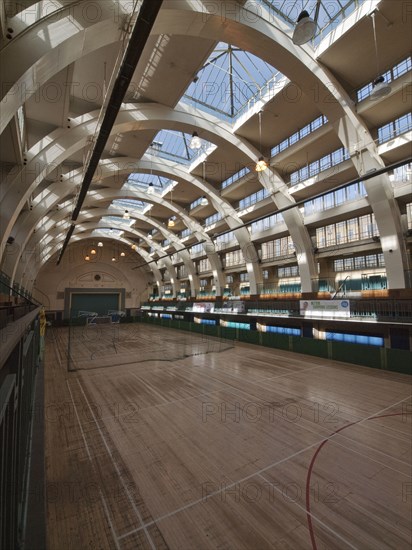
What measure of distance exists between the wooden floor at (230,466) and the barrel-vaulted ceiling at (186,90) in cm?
770

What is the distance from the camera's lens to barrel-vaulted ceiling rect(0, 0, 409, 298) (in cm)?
684

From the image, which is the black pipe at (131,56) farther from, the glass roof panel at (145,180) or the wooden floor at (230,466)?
the glass roof panel at (145,180)

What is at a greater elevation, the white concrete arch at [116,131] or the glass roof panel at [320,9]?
the glass roof panel at [320,9]

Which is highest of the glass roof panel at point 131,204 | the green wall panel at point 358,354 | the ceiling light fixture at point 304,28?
the glass roof panel at point 131,204

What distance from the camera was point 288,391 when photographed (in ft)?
32.6

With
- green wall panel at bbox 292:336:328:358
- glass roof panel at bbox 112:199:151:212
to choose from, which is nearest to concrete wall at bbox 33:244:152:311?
glass roof panel at bbox 112:199:151:212

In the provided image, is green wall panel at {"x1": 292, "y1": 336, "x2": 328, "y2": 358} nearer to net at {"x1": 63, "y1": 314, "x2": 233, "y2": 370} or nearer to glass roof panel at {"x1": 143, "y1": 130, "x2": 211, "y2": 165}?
net at {"x1": 63, "y1": 314, "x2": 233, "y2": 370}

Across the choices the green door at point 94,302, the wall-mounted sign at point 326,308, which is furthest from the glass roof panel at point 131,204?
the wall-mounted sign at point 326,308

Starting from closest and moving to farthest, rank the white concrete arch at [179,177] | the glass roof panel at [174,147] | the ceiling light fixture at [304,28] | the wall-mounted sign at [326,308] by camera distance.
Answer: the ceiling light fixture at [304,28] → the wall-mounted sign at [326,308] → the white concrete arch at [179,177] → the glass roof panel at [174,147]

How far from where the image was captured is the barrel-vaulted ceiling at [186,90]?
6840 millimetres

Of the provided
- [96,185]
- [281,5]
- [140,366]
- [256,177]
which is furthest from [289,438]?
[96,185]

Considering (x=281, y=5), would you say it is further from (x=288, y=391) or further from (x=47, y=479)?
(x=47, y=479)

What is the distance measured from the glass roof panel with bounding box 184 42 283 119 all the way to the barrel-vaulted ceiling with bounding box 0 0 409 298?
63 mm

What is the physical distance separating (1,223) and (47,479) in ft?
32.3
